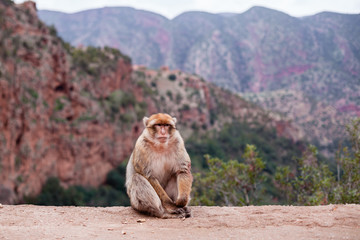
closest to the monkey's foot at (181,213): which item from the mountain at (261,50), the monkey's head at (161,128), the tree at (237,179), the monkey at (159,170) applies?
the monkey at (159,170)

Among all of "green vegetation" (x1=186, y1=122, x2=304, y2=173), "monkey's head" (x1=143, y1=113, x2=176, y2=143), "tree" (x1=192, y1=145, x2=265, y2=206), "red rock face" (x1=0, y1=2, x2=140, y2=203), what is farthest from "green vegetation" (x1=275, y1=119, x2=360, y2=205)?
"green vegetation" (x1=186, y1=122, x2=304, y2=173)

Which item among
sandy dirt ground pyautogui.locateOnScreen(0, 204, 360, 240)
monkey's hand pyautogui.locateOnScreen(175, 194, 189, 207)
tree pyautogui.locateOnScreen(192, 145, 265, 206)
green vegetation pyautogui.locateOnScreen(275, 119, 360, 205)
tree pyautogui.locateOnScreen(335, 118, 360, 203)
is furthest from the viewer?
tree pyautogui.locateOnScreen(192, 145, 265, 206)

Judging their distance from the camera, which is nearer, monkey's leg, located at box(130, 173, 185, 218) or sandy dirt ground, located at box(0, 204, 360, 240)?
sandy dirt ground, located at box(0, 204, 360, 240)

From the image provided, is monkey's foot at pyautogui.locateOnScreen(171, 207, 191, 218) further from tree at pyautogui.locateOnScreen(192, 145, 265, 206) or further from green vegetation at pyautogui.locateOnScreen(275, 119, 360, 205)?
tree at pyautogui.locateOnScreen(192, 145, 265, 206)

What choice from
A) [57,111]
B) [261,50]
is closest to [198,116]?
[57,111]

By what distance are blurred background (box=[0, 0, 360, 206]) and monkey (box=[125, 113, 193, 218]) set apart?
256 inches

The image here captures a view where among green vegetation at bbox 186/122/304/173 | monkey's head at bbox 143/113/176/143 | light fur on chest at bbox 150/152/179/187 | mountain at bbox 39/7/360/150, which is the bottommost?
green vegetation at bbox 186/122/304/173

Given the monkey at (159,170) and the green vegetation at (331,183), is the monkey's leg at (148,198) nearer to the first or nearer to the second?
the monkey at (159,170)

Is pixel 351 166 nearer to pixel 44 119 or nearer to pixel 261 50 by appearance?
pixel 44 119

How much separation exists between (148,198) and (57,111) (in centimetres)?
2758

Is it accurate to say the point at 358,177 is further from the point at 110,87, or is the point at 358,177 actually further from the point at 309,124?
the point at 309,124

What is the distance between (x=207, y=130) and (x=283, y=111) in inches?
860

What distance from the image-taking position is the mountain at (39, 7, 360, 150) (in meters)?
37.3

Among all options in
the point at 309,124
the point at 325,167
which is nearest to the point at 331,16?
the point at 309,124
